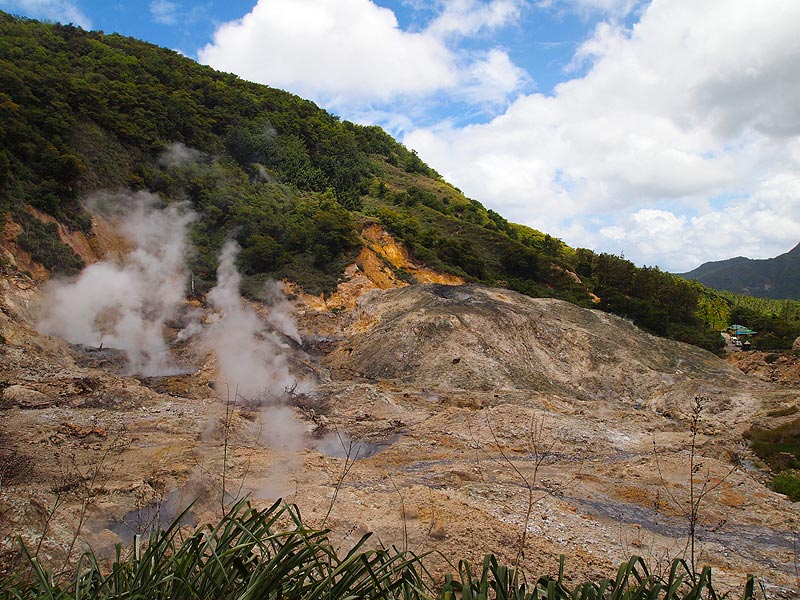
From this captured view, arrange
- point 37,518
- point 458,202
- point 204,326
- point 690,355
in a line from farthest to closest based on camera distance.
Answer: point 458,202
point 690,355
point 204,326
point 37,518

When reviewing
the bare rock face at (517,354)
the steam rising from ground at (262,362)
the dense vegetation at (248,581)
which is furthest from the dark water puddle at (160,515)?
the bare rock face at (517,354)

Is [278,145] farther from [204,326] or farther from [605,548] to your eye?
[605,548]

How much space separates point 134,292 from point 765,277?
480 ft

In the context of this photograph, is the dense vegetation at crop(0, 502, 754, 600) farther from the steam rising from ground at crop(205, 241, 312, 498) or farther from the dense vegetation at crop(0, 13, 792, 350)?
the dense vegetation at crop(0, 13, 792, 350)

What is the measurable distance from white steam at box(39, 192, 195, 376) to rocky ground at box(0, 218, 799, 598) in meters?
0.87

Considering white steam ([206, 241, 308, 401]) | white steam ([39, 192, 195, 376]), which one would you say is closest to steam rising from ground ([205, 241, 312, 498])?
white steam ([206, 241, 308, 401])

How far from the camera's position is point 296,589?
6.98 feet

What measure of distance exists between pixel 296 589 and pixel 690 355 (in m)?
26.5

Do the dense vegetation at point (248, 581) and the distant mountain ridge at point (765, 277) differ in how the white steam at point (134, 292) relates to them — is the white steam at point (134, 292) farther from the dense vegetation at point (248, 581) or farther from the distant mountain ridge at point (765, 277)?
the distant mountain ridge at point (765, 277)

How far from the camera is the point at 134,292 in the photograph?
876 inches

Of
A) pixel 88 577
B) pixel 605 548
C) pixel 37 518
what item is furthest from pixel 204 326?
pixel 88 577

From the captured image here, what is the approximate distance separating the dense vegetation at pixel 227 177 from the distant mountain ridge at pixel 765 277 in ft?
302

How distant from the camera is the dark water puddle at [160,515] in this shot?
7.36 meters

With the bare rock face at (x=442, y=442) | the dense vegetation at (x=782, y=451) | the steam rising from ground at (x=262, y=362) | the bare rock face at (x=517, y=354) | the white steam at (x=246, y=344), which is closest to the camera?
the bare rock face at (x=442, y=442)
